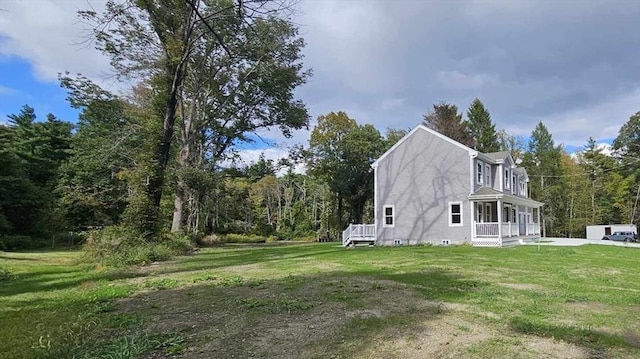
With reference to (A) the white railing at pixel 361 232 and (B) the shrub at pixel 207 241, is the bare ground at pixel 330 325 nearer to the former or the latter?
(A) the white railing at pixel 361 232

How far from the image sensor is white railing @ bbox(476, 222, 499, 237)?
22438mm

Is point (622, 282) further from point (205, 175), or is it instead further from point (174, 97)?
point (205, 175)

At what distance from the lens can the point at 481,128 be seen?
5047cm

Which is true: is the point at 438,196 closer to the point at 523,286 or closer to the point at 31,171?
the point at 523,286

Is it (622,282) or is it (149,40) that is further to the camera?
(149,40)

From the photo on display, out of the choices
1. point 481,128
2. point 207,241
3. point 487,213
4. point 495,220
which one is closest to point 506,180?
point 495,220

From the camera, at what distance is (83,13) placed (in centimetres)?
944

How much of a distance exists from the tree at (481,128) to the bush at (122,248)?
139 feet

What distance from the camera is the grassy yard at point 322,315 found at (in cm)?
436

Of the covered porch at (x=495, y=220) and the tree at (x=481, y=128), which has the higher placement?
the tree at (x=481, y=128)

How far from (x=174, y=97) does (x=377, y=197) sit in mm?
13375

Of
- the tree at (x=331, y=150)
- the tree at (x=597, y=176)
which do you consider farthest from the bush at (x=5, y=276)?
the tree at (x=597, y=176)

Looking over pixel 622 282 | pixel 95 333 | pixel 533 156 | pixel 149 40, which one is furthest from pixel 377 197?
pixel 533 156

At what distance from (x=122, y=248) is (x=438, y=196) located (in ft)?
55.5
